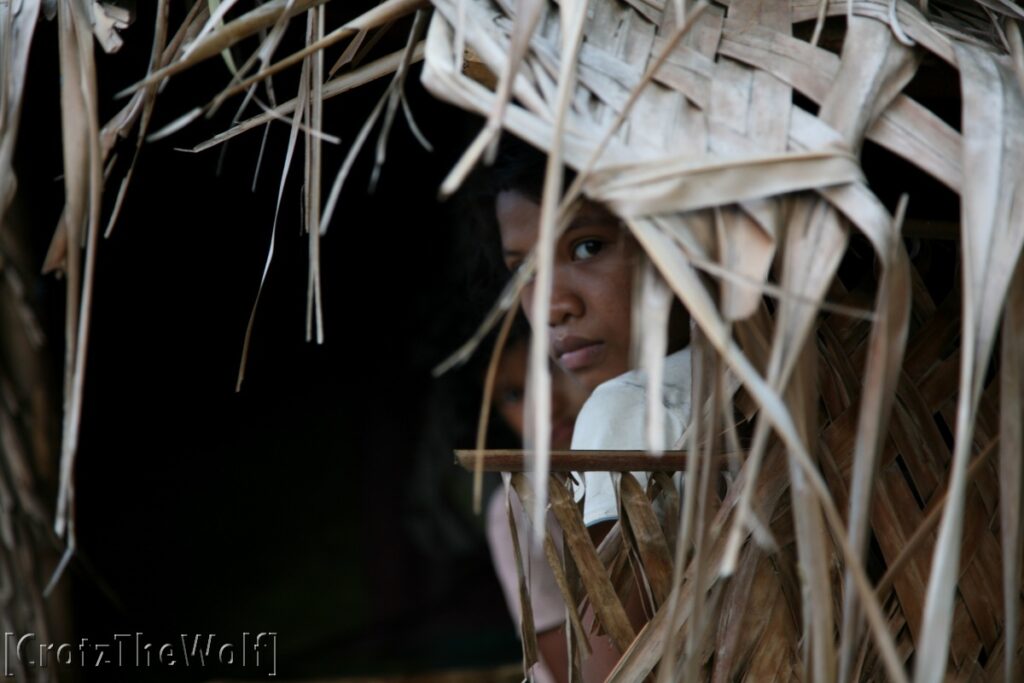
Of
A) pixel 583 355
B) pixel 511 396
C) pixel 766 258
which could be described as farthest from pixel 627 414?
pixel 511 396

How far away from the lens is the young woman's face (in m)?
1.13

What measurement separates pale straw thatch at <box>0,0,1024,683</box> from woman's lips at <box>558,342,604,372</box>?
34 cm

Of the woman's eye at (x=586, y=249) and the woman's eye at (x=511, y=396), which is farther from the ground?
the woman's eye at (x=586, y=249)

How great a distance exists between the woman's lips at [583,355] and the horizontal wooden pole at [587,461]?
40 centimetres

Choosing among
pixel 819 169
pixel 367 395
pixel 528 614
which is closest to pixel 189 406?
pixel 367 395

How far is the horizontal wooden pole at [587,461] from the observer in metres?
0.72

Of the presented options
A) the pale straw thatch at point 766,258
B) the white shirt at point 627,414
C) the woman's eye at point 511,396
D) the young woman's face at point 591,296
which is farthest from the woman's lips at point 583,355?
the woman's eye at point 511,396

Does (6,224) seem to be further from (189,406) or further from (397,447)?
(397,447)

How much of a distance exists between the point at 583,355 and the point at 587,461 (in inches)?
17.3

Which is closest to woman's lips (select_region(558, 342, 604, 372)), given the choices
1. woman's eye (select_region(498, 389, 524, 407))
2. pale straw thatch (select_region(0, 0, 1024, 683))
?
pale straw thatch (select_region(0, 0, 1024, 683))

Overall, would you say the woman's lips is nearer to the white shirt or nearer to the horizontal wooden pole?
the white shirt

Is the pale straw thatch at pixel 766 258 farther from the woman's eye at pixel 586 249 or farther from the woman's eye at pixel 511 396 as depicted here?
the woman's eye at pixel 511 396

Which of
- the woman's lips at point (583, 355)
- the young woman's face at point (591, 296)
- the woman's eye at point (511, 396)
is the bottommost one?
the woman's eye at point (511, 396)

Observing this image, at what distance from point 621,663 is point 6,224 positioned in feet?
4.13
